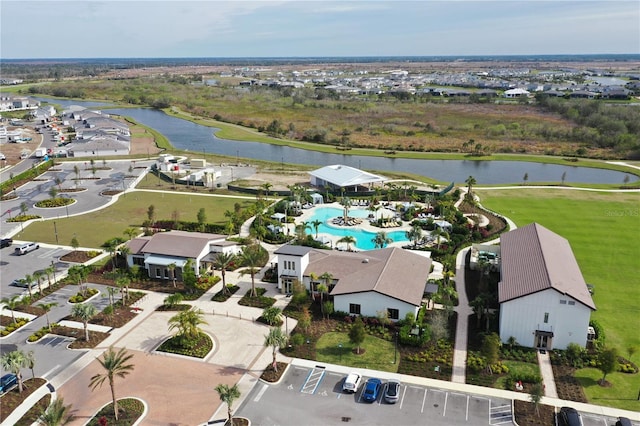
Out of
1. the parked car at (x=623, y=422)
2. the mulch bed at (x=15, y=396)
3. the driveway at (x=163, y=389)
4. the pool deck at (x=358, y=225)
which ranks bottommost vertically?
the driveway at (x=163, y=389)

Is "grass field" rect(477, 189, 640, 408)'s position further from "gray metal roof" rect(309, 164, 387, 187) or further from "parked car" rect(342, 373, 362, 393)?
"gray metal roof" rect(309, 164, 387, 187)

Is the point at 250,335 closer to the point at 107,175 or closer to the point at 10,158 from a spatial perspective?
the point at 107,175

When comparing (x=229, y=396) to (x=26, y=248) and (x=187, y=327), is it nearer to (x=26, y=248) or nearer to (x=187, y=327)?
(x=187, y=327)

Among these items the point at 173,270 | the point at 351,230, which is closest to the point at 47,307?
the point at 173,270

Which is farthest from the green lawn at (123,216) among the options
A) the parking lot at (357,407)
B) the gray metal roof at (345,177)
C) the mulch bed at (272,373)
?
the parking lot at (357,407)

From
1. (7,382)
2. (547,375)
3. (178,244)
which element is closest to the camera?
(7,382)

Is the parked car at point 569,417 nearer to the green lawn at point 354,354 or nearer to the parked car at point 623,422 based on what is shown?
the parked car at point 623,422
